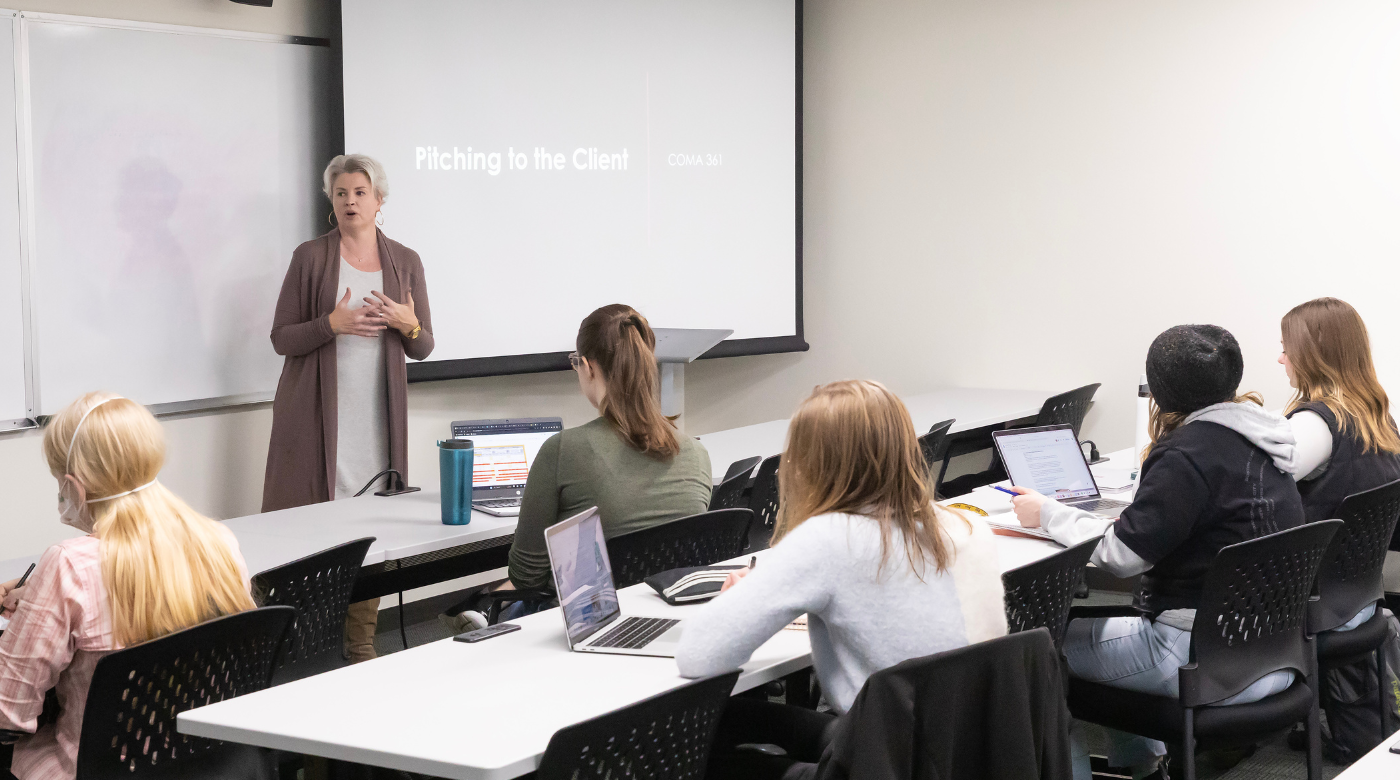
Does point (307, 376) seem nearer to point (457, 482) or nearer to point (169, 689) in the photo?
point (457, 482)

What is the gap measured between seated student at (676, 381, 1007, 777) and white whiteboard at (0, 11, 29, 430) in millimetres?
2778

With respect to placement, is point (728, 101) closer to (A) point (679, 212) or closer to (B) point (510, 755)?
(A) point (679, 212)

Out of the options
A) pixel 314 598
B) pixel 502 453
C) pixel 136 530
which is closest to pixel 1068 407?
pixel 502 453

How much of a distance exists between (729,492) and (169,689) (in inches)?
59.5

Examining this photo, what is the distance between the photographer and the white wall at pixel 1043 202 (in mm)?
4605

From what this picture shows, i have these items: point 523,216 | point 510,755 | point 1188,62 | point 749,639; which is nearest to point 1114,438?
point 1188,62

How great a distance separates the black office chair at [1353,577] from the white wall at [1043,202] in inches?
84.3

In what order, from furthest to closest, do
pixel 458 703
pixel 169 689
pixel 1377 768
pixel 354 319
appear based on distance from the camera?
pixel 354 319 → pixel 169 689 → pixel 458 703 → pixel 1377 768

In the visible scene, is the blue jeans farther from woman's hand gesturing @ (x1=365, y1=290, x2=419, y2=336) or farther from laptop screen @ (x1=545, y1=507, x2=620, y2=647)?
woman's hand gesturing @ (x1=365, y1=290, x2=419, y2=336)

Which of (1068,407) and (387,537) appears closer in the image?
(387,537)

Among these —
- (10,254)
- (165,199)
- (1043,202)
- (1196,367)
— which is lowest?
(1196,367)

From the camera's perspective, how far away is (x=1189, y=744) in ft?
7.48

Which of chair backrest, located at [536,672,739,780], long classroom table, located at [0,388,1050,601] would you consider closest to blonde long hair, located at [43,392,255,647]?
long classroom table, located at [0,388,1050,601]

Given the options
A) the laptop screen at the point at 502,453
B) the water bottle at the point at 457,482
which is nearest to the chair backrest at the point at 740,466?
the laptop screen at the point at 502,453
